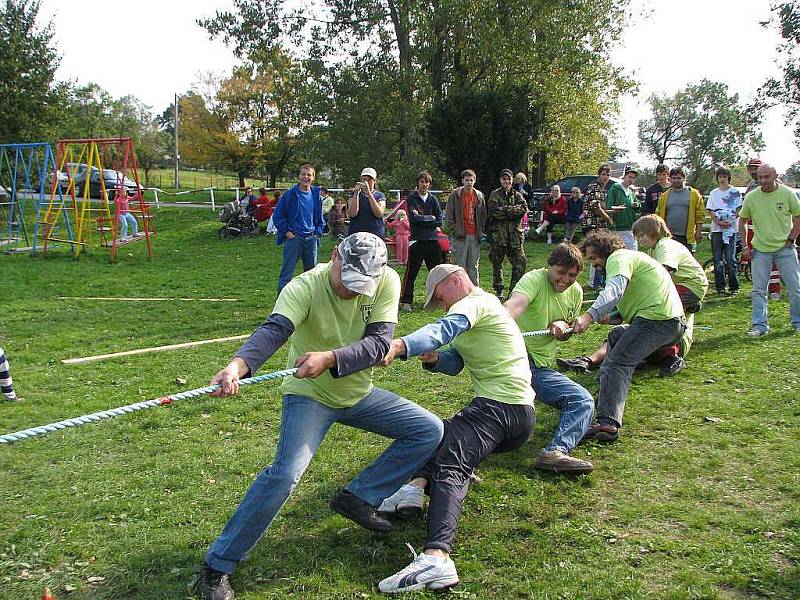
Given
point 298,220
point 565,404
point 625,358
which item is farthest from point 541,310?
point 298,220

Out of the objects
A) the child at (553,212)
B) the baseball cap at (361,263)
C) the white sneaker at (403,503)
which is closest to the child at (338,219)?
the child at (553,212)

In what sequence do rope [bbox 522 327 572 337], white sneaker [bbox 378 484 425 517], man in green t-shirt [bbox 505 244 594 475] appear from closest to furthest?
1. white sneaker [bbox 378 484 425 517]
2. man in green t-shirt [bbox 505 244 594 475]
3. rope [bbox 522 327 572 337]

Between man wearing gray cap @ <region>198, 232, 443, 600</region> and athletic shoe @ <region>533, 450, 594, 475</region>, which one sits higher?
man wearing gray cap @ <region>198, 232, 443, 600</region>

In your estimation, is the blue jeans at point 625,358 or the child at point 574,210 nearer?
the blue jeans at point 625,358

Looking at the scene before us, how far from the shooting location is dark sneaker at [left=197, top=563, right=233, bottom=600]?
3.34 meters

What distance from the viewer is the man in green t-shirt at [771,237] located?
26.3 feet

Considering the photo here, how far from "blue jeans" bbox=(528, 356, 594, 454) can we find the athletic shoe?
0.08 meters

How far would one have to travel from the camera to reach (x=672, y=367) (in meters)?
6.85

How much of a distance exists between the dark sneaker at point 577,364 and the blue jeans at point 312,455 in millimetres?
3411

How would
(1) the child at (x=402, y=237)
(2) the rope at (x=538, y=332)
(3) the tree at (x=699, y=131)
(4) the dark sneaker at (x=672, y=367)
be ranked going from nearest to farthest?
(2) the rope at (x=538, y=332) → (4) the dark sneaker at (x=672, y=367) → (1) the child at (x=402, y=237) → (3) the tree at (x=699, y=131)

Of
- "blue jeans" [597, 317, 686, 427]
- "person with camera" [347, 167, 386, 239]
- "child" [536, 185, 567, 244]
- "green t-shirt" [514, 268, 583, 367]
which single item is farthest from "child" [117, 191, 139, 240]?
"blue jeans" [597, 317, 686, 427]

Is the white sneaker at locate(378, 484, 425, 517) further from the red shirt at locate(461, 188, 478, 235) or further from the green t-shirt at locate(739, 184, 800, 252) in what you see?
the red shirt at locate(461, 188, 478, 235)

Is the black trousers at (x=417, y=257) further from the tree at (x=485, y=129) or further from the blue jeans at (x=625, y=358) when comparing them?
the tree at (x=485, y=129)

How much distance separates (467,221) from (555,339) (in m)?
5.88
